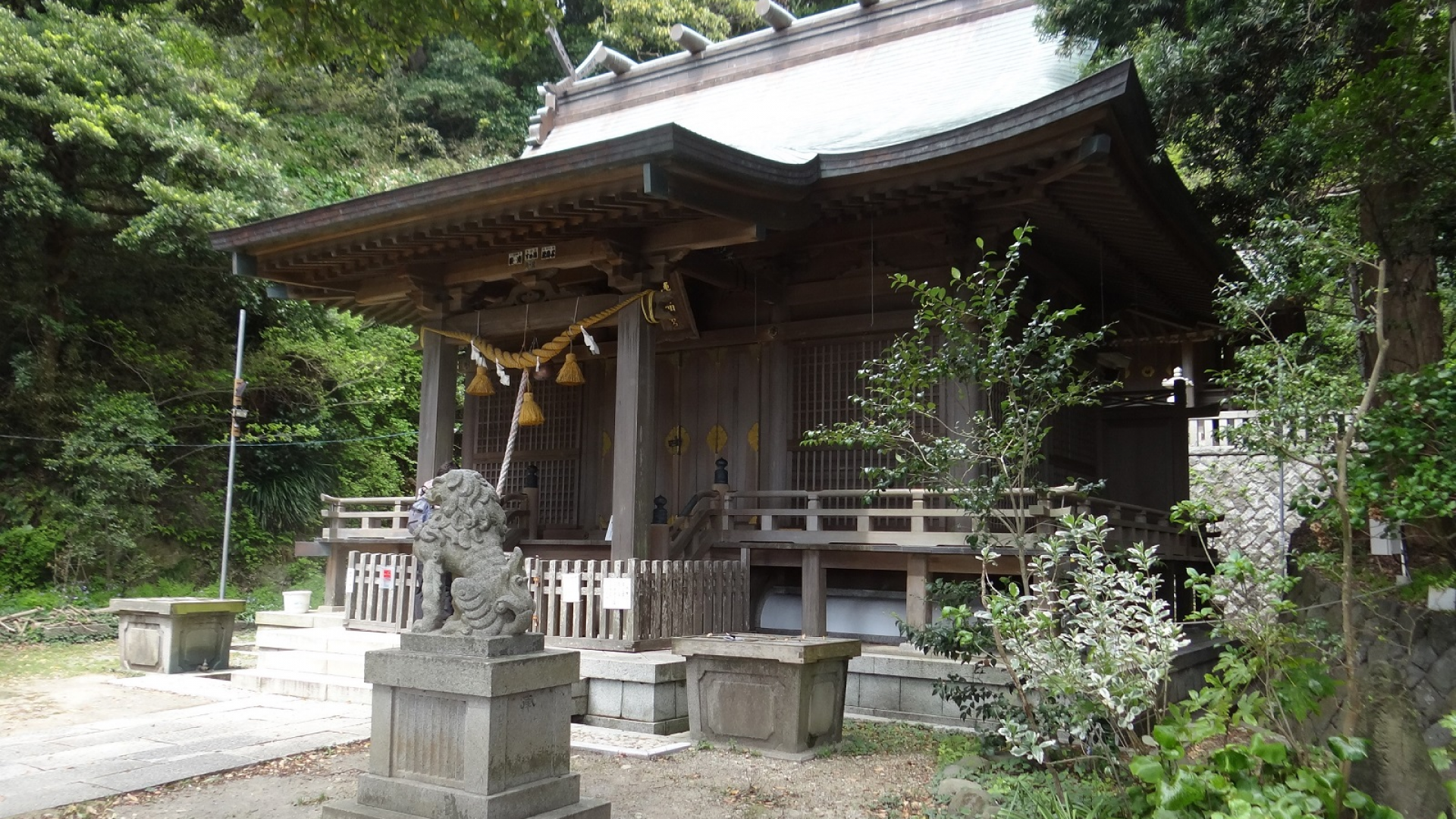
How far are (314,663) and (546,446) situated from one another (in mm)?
3796

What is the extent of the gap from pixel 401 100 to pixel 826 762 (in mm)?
23798

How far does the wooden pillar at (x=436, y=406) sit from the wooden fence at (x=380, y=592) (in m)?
1.01

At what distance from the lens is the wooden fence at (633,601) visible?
8242mm

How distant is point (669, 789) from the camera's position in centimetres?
588

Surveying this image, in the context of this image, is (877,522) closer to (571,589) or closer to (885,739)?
(885,739)

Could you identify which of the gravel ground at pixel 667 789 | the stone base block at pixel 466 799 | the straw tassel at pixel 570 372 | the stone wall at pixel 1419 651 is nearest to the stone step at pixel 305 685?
the gravel ground at pixel 667 789

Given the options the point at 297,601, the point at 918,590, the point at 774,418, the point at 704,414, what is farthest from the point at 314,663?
the point at 918,590

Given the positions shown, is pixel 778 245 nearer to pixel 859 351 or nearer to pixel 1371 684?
pixel 859 351

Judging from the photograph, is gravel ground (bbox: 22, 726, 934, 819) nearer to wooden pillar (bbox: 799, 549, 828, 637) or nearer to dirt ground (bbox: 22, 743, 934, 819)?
dirt ground (bbox: 22, 743, 934, 819)

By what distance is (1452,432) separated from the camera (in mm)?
4746

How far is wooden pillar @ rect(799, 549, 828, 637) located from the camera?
908 centimetres

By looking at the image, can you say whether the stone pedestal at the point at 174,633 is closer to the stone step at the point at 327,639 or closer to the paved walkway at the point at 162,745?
the stone step at the point at 327,639

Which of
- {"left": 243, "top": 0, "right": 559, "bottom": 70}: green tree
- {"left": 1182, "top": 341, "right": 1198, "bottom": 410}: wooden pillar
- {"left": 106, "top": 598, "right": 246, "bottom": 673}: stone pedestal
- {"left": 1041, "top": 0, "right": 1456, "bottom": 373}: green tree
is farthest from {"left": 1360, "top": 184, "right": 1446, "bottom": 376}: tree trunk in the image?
{"left": 106, "top": 598, "right": 246, "bottom": 673}: stone pedestal

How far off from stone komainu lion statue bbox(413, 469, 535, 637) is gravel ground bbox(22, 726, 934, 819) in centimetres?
127
